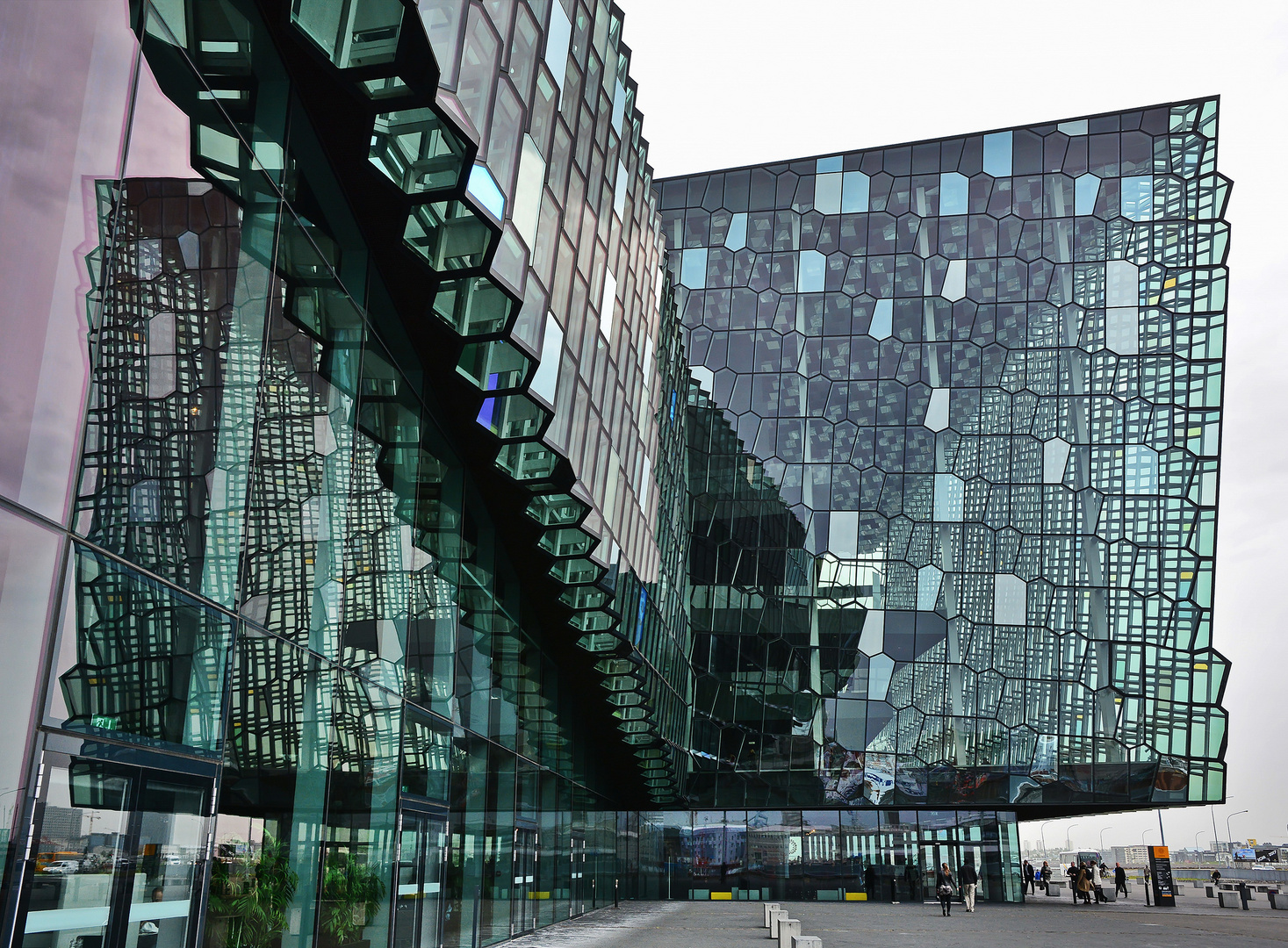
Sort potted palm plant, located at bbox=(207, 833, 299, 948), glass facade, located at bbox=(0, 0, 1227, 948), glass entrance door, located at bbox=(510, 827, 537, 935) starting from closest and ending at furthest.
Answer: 1. glass facade, located at bbox=(0, 0, 1227, 948)
2. potted palm plant, located at bbox=(207, 833, 299, 948)
3. glass entrance door, located at bbox=(510, 827, 537, 935)

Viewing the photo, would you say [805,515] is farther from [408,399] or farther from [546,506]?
[408,399]

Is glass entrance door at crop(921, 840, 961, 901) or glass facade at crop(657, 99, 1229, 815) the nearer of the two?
glass facade at crop(657, 99, 1229, 815)

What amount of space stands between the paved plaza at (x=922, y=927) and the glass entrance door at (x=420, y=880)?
199 inches

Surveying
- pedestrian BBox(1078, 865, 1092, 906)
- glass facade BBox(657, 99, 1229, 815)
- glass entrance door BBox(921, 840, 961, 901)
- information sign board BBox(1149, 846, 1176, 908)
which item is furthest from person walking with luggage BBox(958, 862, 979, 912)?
information sign board BBox(1149, 846, 1176, 908)

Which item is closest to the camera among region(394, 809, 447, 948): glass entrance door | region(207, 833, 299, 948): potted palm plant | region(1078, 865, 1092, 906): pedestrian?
region(207, 833, 299, 948): potted palm plant

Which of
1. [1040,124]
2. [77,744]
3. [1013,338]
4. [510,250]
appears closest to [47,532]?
[77,744]

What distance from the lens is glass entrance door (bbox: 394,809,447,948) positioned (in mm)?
12711

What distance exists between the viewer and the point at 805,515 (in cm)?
3988

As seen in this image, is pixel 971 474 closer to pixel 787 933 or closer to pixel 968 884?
pixel 968 884

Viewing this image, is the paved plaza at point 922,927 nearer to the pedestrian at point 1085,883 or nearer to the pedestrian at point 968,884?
the pedestrian at point 968,884

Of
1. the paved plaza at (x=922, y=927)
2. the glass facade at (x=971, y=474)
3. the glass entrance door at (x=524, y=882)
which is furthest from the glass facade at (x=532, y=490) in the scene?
the paved plaza at (x=922, y=927)

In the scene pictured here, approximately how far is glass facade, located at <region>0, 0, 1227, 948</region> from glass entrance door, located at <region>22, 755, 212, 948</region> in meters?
0.04

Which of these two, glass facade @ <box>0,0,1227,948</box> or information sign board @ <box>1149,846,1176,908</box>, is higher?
glass facade @ <box>0,0,1227,948</box>

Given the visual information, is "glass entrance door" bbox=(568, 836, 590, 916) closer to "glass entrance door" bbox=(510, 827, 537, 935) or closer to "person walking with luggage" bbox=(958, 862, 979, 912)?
"glass entrance door" bbox=(510, 827, 537, 935)
